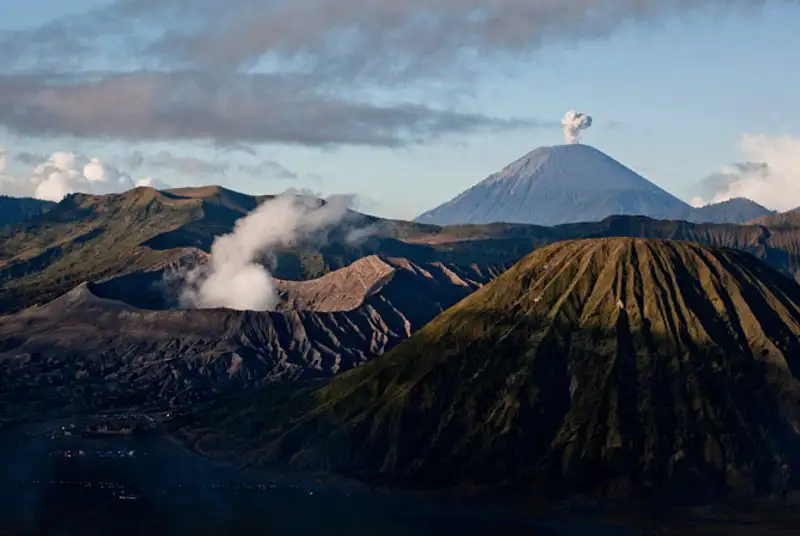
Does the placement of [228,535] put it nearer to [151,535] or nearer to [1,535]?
[151,535]

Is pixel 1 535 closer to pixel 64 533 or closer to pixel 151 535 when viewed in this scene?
pixel 64 533

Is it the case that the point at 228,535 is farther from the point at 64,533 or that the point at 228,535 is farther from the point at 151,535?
the point at 64,533

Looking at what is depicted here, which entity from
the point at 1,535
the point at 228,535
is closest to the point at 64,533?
the point at 1,535

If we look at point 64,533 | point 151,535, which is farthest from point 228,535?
point 64,533

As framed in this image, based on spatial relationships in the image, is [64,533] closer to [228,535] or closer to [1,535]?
[1,535]
